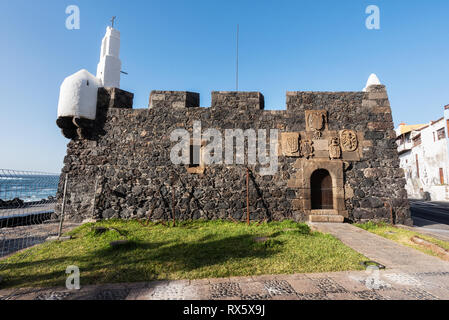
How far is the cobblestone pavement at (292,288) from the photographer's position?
239cm

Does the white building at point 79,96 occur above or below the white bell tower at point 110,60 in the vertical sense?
below

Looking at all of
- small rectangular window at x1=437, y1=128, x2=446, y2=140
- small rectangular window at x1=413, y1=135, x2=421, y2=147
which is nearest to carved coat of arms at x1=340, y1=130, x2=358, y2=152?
small rectangular window at x1=437, y1=128, x2=446, y2=140

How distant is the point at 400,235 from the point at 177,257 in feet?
18.2

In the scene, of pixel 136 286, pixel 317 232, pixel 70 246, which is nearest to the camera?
pixel 136 286

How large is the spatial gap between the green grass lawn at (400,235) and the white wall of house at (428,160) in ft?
67.9

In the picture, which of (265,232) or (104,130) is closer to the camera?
(265,232)

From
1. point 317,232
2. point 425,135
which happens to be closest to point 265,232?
point 317,232

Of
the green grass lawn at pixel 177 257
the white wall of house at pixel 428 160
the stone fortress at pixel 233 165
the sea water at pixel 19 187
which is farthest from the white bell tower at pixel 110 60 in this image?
the white wall of house at pixel 428 160

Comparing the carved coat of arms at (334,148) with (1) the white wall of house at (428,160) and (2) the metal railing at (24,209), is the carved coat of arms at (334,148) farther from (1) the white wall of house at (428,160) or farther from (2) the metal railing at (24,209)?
(1) the white wall of house at (428,160)

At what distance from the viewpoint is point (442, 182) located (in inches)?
880

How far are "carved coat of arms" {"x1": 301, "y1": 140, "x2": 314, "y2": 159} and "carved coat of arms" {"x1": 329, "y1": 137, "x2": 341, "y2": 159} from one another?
62 centimetres

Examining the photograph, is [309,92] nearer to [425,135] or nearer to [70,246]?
[70,246]

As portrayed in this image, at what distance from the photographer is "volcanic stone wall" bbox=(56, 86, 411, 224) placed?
7047 millimetres
